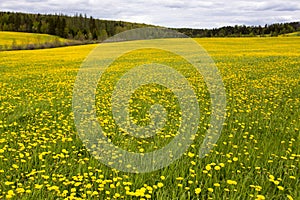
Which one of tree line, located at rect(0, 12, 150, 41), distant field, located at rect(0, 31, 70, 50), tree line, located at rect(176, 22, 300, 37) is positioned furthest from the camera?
tree line, located at rect(0, 12, 150, 41)

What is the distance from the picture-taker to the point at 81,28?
96875 millimetres

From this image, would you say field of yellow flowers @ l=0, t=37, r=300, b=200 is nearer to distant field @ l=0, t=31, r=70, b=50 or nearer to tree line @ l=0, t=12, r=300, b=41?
distant field @ l=0, t=31, r=70, b=50

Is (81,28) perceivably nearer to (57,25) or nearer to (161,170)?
(57,25)

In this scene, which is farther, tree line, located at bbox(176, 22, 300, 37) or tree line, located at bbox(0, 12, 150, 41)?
tree line, located at bbox(0, 12, 150, 41)

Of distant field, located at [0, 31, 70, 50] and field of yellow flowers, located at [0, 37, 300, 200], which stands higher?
distant field, located at [0, 31, 70, 50]

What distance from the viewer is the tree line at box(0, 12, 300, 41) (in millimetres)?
83688

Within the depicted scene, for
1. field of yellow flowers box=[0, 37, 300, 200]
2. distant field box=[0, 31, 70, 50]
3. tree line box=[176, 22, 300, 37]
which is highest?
tree line box=[176, 22, 300, 37]

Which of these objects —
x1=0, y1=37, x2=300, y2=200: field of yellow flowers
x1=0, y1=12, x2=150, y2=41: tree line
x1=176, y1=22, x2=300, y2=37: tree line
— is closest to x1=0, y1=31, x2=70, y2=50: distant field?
x1=0, y1=12, x2=150, y2=41: tree line

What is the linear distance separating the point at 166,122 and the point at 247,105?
2.54 m

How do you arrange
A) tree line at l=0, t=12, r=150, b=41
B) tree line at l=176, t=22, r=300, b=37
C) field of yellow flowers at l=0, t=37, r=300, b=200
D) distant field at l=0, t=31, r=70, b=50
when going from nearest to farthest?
field of yellow flowers at l=0, t=37, r=300, b=200 → distant field at l=0, t=31, r=70, b=50 → tree line at l=176, t=22, r=300, b=37 → tree line at l=0, t=12, r=150, b=41

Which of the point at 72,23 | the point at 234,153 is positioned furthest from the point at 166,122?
the point at 72,23

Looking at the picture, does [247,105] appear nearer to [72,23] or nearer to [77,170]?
[77,170]

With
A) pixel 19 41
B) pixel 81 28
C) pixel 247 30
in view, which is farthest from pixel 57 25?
pixel 247 30

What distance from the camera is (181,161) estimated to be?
409 cm
